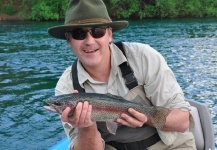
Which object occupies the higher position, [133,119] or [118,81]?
[118,81]

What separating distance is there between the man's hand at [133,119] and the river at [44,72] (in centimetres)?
445

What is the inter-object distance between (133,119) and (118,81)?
0.46m

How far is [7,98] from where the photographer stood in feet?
33.9

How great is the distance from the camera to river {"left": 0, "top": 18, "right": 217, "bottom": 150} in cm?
805

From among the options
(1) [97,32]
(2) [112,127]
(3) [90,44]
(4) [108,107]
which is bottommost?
(2) [112,127]

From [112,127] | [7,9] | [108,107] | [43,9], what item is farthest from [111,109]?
[7,9]

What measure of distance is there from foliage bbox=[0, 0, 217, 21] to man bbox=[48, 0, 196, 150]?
119 ft

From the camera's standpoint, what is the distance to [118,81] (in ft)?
11.1

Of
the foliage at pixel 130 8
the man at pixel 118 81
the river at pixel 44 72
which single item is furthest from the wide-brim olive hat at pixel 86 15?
the foliage at pixel 130 8

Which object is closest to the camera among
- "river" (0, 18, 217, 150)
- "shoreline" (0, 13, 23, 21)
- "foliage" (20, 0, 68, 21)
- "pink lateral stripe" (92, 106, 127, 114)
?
"pink lateral stripe" (92, 106, 127, 114)

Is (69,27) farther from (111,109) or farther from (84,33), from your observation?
(111,109)

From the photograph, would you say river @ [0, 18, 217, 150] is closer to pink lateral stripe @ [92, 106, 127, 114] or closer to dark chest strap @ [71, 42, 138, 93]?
dark chest strap @ [71, 42, 138, 93]

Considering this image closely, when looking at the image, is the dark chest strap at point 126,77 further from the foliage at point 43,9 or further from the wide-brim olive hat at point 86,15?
the foliage at point 43,9

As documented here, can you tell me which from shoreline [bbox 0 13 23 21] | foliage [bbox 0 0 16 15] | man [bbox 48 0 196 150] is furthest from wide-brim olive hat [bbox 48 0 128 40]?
foliage [bbox 0 0 16 15]
